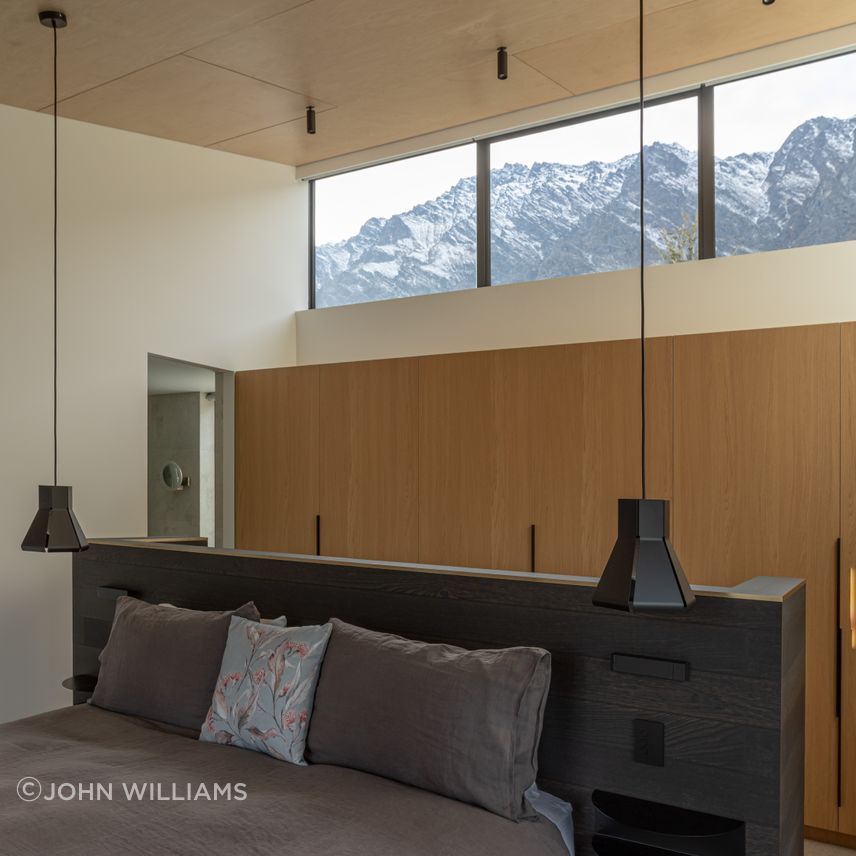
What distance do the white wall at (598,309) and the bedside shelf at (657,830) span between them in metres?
2.40

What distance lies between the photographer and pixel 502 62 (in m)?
3.77

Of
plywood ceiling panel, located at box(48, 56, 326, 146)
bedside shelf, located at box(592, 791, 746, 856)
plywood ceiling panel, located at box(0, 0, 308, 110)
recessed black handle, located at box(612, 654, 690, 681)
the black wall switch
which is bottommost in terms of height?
bedside shelf, located at box(592, 791, 746, 856)

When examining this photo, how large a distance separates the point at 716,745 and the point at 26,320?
3571mm

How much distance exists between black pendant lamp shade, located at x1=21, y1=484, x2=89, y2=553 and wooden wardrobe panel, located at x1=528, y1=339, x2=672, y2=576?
199 cm

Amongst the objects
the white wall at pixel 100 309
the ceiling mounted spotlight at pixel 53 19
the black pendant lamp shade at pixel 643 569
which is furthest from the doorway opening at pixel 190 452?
the black pendant lamp shade at pixel 643 569

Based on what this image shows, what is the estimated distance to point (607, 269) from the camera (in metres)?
4.49

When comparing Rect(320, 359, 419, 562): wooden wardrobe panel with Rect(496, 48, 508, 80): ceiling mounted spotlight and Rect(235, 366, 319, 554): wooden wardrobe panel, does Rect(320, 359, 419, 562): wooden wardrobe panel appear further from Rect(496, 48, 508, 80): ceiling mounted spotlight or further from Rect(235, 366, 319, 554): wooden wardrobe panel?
Rect(496, 48, 508, 80): ceiling mounted spotlight

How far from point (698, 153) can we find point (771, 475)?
166 cm

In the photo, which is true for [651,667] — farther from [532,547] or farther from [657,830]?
[532,547]

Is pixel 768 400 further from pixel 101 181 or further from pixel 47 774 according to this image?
pixel 101 181

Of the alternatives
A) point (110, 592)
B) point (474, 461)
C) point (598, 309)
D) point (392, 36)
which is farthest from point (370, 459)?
point (392, 36)

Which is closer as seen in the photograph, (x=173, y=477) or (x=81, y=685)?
(x=81, y=685)

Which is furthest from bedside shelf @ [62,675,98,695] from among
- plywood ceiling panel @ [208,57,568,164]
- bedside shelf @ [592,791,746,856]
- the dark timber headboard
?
plywood ceiling panel @ [208,57,568,164]

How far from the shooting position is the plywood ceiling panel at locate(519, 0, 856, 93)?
347cm
